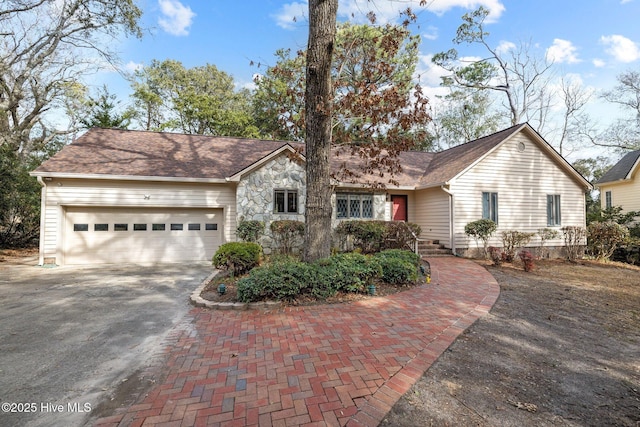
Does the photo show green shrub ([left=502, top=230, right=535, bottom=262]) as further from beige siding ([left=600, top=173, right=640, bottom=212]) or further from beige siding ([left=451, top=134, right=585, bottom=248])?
beige siding ([left=600, top=173, right=640, bottom=212])

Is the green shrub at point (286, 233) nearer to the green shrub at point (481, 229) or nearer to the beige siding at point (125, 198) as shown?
the beige siding at point (125, 198)

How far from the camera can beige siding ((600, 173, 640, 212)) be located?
1587 cm

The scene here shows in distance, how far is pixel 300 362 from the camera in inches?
123

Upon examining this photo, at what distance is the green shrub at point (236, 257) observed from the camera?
21.6 ft

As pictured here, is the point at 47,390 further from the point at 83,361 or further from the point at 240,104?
the point at 240,104

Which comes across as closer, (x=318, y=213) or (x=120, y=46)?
(x=318, y=213)

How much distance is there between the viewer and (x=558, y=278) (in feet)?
25.6

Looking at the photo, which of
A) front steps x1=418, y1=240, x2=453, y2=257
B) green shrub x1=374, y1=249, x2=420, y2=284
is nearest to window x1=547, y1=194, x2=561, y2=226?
front steps x1=418, y1=240, x2=453, y2=257

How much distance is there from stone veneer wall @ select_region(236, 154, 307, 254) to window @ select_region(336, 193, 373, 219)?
177cm

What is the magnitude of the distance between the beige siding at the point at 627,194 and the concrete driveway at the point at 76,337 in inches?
871

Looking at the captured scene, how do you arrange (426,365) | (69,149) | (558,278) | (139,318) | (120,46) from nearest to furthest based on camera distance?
(426,365) < (139,318) < (558,278) < (69,149) < (120,46)

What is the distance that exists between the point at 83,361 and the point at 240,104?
81.0 ft

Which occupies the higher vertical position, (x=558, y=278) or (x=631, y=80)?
(x=631, y=80)

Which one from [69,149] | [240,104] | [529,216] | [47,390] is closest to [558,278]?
[529,216]
